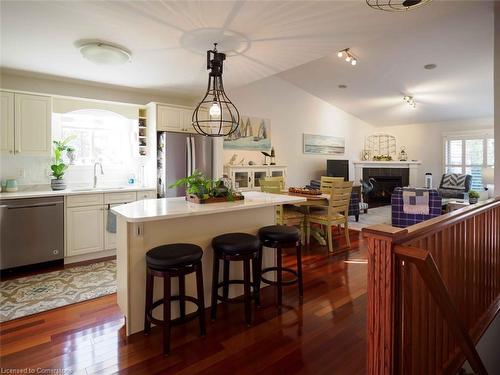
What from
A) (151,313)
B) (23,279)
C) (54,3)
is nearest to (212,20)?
(54,3)

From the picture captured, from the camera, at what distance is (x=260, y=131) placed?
6254mm

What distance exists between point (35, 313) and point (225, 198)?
1.93 m

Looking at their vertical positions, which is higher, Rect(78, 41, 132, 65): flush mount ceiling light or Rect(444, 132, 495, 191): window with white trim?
Rect(78, 41, 132, 65): flush mount ceiling light

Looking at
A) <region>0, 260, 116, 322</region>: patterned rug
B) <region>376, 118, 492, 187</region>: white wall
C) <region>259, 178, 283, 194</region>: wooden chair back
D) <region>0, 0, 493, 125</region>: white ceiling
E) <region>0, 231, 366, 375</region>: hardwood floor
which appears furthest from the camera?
<region>376, 118, 492, 187</region>: white wall

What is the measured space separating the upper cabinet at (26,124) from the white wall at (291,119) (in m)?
2.93

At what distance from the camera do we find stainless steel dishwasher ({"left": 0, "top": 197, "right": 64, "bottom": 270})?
3230 mm

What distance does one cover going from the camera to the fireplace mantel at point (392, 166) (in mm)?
8398

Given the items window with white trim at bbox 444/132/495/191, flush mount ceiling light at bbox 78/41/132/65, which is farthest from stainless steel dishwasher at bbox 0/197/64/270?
window with white trim at bbox 444/132/495/191

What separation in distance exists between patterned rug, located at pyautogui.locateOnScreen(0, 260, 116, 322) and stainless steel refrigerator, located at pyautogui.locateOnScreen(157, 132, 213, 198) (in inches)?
55.3

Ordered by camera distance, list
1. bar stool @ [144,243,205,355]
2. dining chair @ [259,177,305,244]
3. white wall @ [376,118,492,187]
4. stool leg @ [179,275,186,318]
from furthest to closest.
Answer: white wall @ [376,118,492,187] → dining chair @ [259,177,305,244] → stool leg @ [179,275,186,318] → bar stool @ [144,243,205,355]

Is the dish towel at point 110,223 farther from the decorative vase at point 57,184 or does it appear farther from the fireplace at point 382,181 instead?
the fireplace at point 382,181

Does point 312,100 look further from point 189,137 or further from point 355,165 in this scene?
point 189,137

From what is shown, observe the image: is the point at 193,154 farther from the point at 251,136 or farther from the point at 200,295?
the point at 200,295

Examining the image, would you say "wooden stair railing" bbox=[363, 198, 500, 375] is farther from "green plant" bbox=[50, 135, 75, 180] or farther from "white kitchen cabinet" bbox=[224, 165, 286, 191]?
"green plant" bbox=[50, 135, 75, 180]
